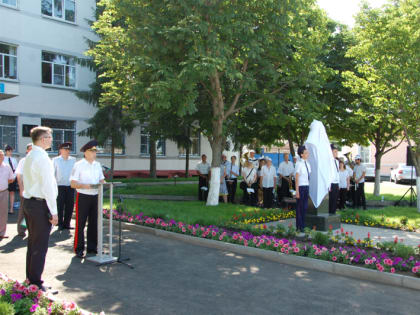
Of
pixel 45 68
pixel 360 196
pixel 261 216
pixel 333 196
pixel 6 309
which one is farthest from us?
pixel 45 68

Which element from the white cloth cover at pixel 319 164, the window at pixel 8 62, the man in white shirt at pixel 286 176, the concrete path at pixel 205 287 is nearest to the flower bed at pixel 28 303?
the concrete path at pixel 205 287

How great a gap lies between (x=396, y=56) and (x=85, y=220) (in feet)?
34.9

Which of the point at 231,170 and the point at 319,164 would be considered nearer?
the point at 319,164

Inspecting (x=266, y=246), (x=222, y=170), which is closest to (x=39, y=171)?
(x=266, y=246)

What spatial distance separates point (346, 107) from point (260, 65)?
6130mm

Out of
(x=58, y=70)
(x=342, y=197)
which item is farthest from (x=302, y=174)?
(x=58, y=70)

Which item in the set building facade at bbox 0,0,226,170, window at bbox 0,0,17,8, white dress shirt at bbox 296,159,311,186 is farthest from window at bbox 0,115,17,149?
white dress shirt at bbox 296,159,311,186

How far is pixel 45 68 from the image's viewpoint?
24.4 m

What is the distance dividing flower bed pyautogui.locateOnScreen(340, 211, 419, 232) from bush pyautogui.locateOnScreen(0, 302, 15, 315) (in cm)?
932

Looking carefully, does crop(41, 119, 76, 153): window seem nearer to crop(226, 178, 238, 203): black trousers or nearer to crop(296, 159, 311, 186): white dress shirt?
crop(226, 178, 238, 203): black trousers

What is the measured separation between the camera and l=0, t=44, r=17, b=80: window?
22297mm

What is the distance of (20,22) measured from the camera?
22.7m

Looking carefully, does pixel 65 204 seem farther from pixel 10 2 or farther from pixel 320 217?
pixel 10 2

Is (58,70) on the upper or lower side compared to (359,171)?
upper
